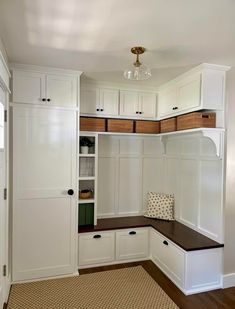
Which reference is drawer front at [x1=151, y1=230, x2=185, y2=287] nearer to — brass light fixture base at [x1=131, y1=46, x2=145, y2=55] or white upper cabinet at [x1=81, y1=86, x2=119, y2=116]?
white upper cabinet at [x1=81, y1=86, x2=119, y2=116]

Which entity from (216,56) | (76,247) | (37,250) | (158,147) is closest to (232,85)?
(216,56)

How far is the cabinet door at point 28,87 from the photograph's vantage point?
102 inches

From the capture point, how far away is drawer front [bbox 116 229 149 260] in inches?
124

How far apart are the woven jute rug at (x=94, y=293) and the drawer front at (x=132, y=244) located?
333 mm

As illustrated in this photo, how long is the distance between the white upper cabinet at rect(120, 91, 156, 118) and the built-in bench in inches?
61.2

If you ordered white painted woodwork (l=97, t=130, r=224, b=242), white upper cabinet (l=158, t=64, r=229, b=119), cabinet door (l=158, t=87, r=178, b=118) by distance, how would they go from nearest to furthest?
white upper cabinet (l=158, t=64, r=229, b=119) < white painted woodwork (l=97, t=130, r=224, b=242) < cabinet door (l=158, t=87, r=178, b=118)

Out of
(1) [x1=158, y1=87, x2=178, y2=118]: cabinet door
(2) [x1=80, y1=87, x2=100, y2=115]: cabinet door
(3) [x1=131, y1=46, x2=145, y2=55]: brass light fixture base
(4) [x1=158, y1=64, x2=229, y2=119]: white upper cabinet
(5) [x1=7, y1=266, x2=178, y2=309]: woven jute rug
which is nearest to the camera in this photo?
(3) [x1=131, y1=46, x2=145, y2=55]: brass light fixture base

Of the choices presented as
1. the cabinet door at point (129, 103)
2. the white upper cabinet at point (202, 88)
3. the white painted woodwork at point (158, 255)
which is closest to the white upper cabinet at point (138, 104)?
the cabinet door at point (129, 103)

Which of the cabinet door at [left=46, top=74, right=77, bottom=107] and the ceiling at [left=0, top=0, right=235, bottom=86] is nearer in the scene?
the ceiling at [left=0, top=0, right=235, bottom=86]

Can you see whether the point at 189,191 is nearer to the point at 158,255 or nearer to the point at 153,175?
the point at 153,175

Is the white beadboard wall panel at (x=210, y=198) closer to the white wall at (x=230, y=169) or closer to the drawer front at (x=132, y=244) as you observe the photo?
the white wall at (x=230, y=169)

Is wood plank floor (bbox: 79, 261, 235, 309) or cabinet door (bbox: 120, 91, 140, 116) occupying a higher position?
cabinet door (bbox: 120, 91, 140, 116)

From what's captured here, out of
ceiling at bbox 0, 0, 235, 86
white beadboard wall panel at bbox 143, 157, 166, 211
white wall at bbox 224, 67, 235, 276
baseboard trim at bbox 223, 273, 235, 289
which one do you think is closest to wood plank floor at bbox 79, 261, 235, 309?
baseboard trim at bbox 223, 273, 235, 289

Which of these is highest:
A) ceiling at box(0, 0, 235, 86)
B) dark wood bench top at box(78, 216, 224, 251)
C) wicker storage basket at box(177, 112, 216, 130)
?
ceiling at box(0, 0, 235, 86)
